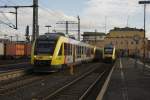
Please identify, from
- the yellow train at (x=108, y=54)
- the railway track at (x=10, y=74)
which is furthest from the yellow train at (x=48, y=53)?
the yellow train at (x=108, y=54)

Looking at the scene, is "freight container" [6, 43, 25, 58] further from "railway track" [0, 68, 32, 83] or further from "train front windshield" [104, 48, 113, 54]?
"railway track" [0, 68, 32, 83]

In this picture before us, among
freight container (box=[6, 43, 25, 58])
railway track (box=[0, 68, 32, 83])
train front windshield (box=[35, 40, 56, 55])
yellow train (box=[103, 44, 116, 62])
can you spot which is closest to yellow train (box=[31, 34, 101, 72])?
train front windshield (box=[35, 40, 56, 55])

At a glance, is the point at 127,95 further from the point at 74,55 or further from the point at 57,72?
the point at 74,55

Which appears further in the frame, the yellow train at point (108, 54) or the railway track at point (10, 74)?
the yellow train at point (108, 54)

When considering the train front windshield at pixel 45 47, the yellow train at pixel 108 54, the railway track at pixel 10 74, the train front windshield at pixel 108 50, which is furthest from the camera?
the train front windshield at pixel 108 50

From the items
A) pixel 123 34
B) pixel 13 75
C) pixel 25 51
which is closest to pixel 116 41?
pixel 123 34

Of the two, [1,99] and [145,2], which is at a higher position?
[145,2]

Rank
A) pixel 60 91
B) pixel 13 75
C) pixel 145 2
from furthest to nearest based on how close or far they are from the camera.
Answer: pixel 145 2 → pixel 13 75 → pixel 60 91

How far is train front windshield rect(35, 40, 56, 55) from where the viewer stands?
32.4 m

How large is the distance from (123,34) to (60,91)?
166 metres

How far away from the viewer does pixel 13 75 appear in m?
29.1

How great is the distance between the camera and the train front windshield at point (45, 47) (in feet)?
106

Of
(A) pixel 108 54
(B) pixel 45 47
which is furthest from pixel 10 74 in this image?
(A) pixel 108 54

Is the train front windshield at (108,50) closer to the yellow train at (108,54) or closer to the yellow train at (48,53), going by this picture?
the yellow train at (108,54)
